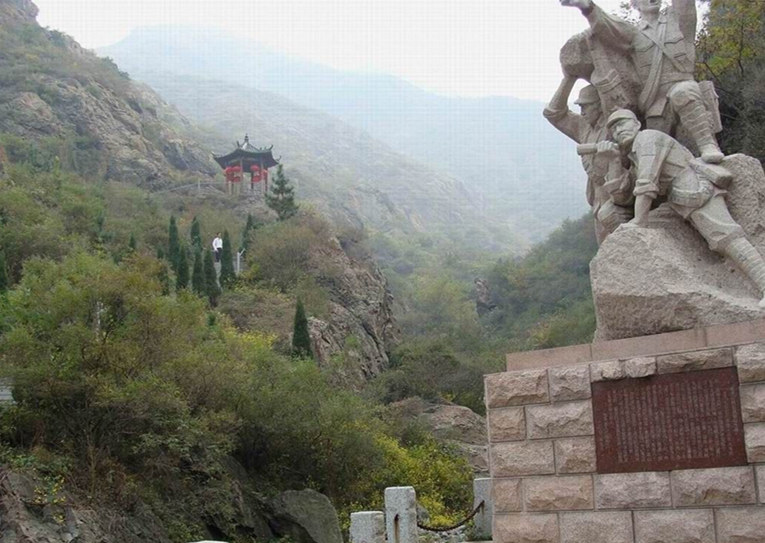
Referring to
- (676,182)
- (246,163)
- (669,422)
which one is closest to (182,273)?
(246,163)

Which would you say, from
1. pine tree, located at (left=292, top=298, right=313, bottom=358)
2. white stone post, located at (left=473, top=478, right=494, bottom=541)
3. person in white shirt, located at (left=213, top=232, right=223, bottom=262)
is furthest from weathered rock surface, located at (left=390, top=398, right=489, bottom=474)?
person in white shirt, located at (left=213, top=232, right=223, bottom=262)

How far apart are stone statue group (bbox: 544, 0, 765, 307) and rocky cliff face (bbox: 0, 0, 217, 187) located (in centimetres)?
4012

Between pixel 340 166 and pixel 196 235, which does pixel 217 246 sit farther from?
pixel 340 166

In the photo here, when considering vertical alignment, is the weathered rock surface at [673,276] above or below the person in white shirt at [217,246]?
below

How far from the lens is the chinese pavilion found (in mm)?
47125

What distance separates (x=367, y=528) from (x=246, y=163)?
3987 centimetres

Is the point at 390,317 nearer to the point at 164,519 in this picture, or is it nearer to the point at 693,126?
the point at 164,519

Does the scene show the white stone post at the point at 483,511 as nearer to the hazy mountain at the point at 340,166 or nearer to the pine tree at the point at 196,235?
the pine tree at the point at 196,235

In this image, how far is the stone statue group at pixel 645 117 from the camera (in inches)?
231

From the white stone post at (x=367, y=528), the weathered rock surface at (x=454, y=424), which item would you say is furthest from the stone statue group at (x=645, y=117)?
the weathered rock surface at (x=454, y=424)

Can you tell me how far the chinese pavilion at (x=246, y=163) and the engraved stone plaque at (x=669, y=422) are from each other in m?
42.8

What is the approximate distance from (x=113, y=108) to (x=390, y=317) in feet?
81.0

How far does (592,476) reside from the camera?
5.32 metres

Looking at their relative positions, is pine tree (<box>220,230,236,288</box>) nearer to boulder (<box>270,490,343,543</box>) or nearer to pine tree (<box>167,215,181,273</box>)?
pine tree (<box>167,215,181,273</box>)
